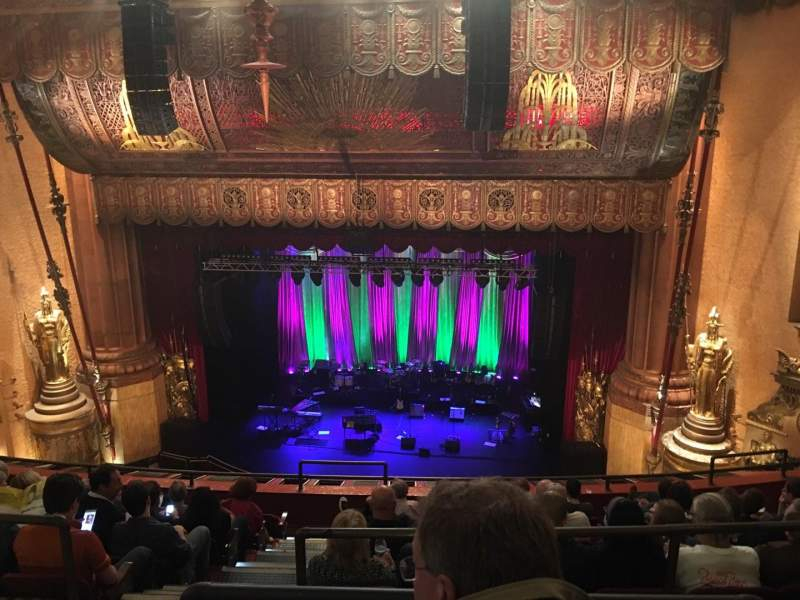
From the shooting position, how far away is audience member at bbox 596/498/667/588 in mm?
3229

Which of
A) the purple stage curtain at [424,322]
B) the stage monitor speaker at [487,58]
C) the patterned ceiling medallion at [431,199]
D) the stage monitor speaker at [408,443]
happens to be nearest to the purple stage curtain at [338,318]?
the purple stage curtain at [424,322]

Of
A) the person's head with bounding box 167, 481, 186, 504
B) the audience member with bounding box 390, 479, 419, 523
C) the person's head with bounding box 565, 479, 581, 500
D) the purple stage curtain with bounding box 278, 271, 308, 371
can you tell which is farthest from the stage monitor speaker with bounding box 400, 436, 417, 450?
the person's head with bounding box 167, 481, 186, 504

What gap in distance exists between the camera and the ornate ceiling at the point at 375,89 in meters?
6.26

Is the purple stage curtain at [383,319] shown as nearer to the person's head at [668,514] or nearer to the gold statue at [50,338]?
Result: the gold statue at [50,338]

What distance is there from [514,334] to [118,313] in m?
7.41

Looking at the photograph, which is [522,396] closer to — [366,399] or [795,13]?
[366,399]

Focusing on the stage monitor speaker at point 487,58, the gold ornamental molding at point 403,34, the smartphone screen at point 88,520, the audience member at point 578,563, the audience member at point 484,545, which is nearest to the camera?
the audience member at point 484,545

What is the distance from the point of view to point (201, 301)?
11.0 m

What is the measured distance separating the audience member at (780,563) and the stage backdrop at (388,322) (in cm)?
1013

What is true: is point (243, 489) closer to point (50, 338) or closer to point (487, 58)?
point (487, 58)

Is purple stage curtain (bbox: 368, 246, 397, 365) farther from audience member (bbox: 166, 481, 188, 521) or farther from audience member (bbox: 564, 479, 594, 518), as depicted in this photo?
audience member (bbox: 166, 481, 188, 521)

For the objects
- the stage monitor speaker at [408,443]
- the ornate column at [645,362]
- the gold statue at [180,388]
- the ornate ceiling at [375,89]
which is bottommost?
the stage monitor speaker at [408,443]

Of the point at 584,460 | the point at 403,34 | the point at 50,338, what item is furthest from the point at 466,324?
the point at 403,34

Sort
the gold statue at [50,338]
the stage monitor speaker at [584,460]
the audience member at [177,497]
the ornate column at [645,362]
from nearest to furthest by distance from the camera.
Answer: the audience member at [177,497] → the ornate column at [645,362] → the gold statue at [50,338] → the stage monitor speaker at [584,460]
